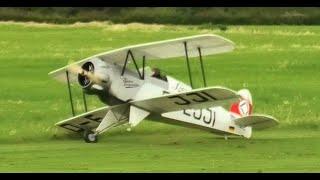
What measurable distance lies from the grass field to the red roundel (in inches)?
33.2

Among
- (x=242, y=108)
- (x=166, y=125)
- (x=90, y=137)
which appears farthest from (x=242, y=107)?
(x=90, y=137)

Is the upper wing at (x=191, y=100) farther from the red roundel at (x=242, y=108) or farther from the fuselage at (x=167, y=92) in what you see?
the red roundel at (x=242, y=108)

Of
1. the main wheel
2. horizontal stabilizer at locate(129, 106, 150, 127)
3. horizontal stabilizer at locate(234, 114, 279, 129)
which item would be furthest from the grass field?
horizontal stabilizer at locate(129, 106, 150, 127)

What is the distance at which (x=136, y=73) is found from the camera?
81.8 feet

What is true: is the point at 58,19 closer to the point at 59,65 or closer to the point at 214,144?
the point at 59,65

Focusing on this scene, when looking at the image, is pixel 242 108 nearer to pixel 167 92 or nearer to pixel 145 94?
pixel 167 92

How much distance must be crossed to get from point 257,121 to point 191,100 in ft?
8.69

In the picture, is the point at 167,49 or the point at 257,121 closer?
the point at 167,49

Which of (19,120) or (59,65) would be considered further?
(59,65)

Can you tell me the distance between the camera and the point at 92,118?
25.6 metres

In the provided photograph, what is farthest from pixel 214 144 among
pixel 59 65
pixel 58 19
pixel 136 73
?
pixel 58 19

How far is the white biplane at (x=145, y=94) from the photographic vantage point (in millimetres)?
24031

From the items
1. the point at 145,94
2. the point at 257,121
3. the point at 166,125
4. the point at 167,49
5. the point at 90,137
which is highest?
the point at 167,49
